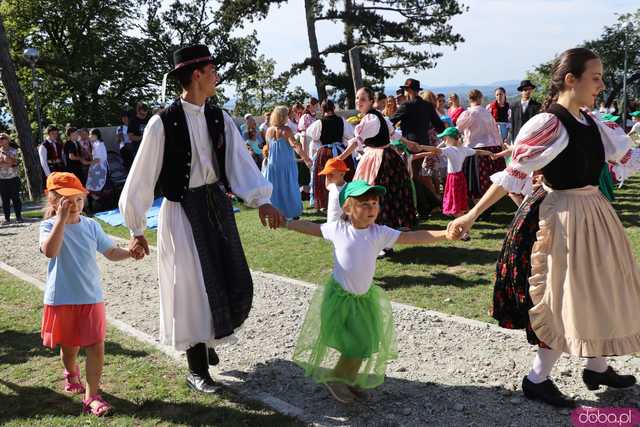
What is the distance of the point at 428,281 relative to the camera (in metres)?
5.96

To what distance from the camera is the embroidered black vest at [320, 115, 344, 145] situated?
941 centimetres

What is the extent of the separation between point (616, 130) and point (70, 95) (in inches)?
1262

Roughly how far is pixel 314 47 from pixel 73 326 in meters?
22.7

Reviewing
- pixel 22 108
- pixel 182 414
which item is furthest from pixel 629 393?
pixel 22 108

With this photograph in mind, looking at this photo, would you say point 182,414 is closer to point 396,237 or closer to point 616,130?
point 396,237

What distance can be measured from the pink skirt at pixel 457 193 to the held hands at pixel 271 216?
5.20 metres

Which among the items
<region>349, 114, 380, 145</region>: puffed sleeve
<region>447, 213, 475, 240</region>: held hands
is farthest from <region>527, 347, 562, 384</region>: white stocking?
<region>349, 114, 380, 145</region>: puffed sleeve

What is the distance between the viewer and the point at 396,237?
341 cm

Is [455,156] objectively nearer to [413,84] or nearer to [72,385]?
[413,84]

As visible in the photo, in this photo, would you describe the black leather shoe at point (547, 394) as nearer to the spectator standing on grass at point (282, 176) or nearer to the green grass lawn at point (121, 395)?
the green grass lawn at point (121, 395)

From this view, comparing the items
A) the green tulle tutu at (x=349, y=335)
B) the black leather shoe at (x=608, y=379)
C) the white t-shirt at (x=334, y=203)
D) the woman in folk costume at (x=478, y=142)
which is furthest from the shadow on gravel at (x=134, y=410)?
the woman in folk costume at (x=478, y=142)

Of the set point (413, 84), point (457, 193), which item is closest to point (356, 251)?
point (457, 193)

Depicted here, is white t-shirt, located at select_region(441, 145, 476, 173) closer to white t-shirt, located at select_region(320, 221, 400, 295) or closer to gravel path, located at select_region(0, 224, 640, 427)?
gravel path, located at select_region(0, 224, 640, 427)

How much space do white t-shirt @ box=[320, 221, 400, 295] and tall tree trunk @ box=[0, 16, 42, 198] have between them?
15.1m
